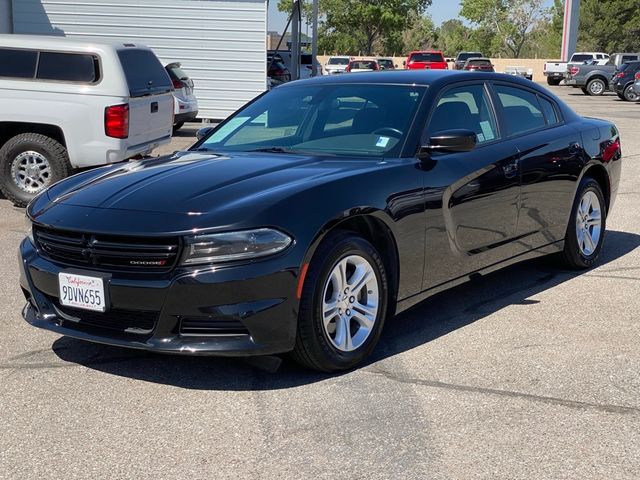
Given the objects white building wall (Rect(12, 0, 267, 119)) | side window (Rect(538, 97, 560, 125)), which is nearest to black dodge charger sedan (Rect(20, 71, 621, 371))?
side window (Rect(538, 97, 560, 125))

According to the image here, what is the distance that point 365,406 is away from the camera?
4.32m

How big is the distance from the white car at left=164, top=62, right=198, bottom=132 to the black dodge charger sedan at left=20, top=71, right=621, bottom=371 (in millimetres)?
11572

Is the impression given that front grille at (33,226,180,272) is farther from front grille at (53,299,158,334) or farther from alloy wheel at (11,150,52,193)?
alloy wheel at (11,150,52,193)

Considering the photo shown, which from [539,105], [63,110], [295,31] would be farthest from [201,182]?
[295,31]

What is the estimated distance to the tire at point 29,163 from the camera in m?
10.1

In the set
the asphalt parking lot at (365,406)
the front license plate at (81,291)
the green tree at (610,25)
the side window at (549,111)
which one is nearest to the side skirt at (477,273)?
the asphalt parking lot at (365,406)

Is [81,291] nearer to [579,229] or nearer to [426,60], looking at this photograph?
[579,229]

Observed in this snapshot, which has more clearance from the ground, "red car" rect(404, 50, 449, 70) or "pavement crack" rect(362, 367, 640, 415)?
"red car" rect(404, 50, 449, 70)

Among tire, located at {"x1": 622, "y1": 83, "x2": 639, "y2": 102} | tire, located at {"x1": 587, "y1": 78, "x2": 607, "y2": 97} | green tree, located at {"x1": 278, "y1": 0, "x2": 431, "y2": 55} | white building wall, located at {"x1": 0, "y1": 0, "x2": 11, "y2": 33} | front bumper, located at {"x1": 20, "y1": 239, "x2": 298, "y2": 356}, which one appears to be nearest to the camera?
front bumper, located at {"x1": 20, "y1": 239, "x2": 298, "y2": 356}

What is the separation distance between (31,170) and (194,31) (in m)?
11.6

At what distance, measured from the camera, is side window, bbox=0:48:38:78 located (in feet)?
33.9

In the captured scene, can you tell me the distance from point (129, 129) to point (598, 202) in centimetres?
519

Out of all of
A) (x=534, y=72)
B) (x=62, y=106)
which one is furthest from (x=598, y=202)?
(x=534, y=72)

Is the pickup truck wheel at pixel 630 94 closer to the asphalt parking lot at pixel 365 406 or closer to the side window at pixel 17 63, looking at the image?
the side window at pixel 17 63
